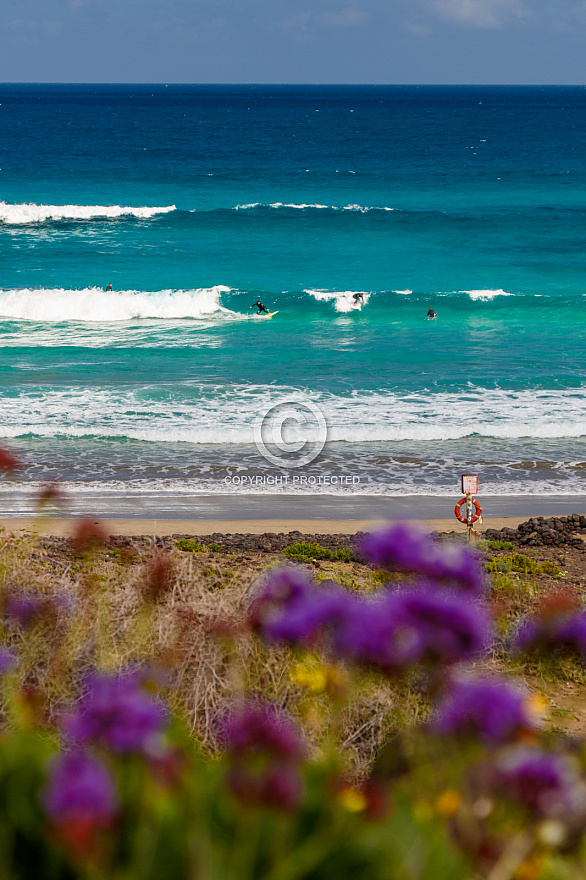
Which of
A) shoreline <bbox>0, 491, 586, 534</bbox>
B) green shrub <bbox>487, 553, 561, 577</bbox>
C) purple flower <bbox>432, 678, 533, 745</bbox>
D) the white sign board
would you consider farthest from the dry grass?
shoreline <bbox>0, 491, 586, 534</bbox>

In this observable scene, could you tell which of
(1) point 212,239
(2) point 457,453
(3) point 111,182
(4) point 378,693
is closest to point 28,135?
(3) point 111,182

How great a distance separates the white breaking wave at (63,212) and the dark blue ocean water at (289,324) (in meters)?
0.20

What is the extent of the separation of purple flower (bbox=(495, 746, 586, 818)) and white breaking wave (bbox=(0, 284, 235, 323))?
3234cm

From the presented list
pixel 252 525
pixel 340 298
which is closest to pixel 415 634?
pixel 252 525

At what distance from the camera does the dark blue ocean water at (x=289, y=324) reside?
17.8 meters

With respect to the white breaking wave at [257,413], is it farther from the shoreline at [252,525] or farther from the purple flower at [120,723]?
the purple flower at [120,723]

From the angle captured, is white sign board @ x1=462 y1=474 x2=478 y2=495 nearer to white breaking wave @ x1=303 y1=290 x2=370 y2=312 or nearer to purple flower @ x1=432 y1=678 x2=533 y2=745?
purple flower @ x1=432 y1=678 x2=533 y2=745

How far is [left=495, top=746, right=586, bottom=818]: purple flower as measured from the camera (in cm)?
158

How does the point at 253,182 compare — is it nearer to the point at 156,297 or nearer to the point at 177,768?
the point at 156,297

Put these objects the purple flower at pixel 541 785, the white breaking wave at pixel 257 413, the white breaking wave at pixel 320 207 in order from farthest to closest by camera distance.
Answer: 1. the white breaking wave at pixel 320 207
2. the white breaking wave at pixel 257 413
3. the purple flower at pixel 541 785

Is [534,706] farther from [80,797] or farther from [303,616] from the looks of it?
[80,797]

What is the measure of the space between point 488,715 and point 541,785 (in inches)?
7.7

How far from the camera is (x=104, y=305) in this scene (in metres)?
34.0

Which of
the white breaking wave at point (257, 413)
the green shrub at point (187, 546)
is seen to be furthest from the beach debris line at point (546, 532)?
the white breaking wave at point (257, 413)
